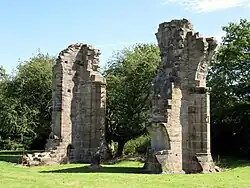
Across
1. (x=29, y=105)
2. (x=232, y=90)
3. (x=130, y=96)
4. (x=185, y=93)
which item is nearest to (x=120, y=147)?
(x=130, y=96)

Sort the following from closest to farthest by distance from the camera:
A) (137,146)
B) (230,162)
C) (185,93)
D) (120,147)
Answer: (185,93), (230,162), (137,146), (120,147)

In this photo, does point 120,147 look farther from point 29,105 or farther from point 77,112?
point 29,105

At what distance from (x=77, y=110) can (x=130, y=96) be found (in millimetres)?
4289

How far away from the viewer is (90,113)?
28.1m

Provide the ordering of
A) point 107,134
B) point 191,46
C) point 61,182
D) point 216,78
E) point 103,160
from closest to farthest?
point 61,182 < point 191,46 < point 103,160 < point 216,78 < point 107,134

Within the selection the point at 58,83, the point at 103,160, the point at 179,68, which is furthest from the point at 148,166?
the point at 58,83

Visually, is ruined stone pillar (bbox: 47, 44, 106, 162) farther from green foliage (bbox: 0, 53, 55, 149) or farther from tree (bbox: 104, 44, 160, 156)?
green foliage (bbox: 0, 53, 55, 149)

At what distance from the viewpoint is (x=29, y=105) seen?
133 feet

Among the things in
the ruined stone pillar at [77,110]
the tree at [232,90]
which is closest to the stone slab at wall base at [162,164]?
the ruined stone pillar at [77,110]

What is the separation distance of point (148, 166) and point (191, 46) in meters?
6.48

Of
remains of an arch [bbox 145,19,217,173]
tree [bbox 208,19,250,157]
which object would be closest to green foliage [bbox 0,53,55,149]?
tree [bbox 208,19,250,157]

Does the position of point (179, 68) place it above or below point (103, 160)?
above

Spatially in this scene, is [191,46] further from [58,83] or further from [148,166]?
[58,83]

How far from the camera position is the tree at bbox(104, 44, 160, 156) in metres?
30.7
